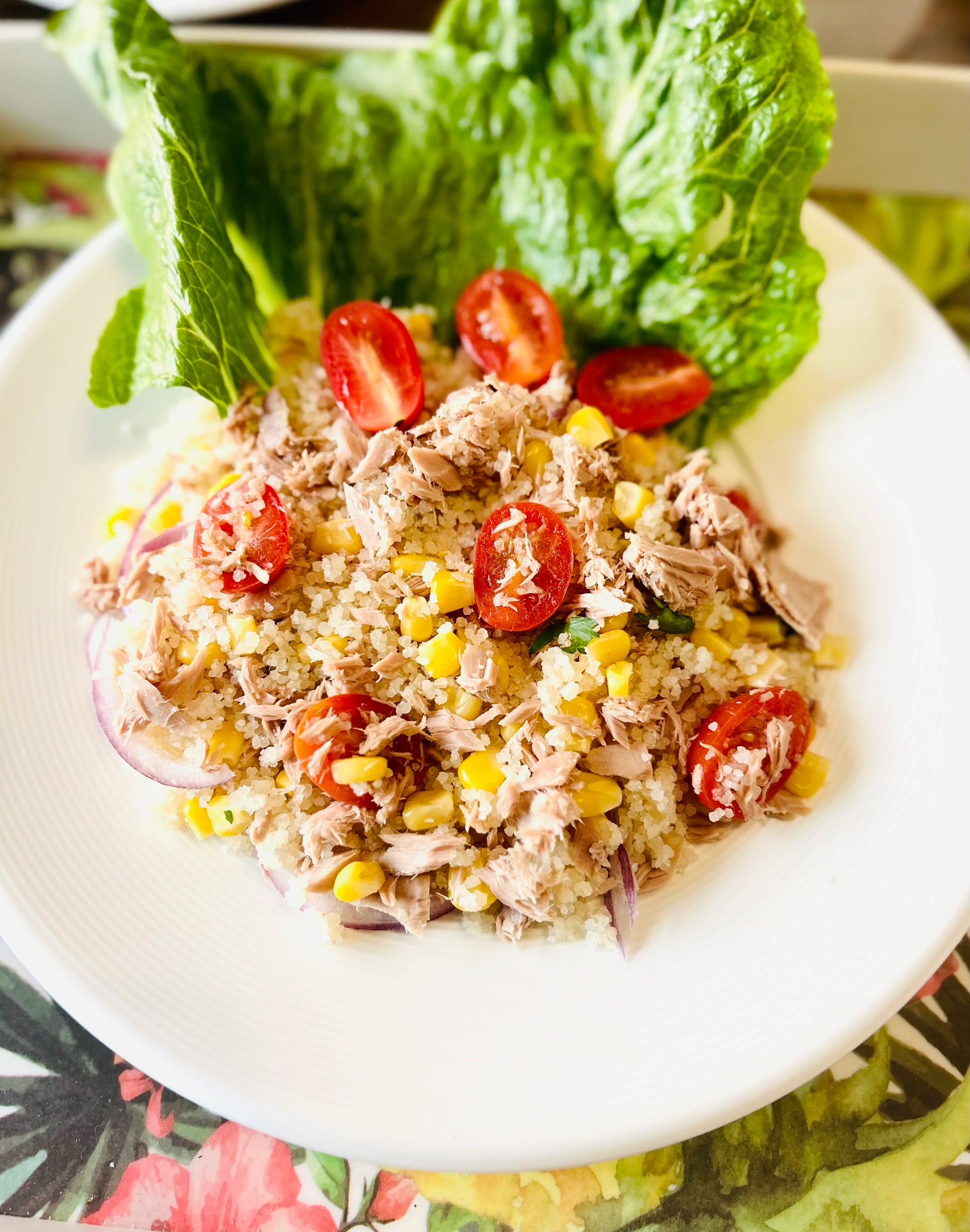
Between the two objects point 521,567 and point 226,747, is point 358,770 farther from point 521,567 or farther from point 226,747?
point 521,567

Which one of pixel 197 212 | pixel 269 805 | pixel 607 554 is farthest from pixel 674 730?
pixel 197 212

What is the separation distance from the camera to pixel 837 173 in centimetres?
329

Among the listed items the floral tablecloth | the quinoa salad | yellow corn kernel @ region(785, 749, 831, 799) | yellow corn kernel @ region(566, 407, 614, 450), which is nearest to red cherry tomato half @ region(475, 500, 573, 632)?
the quinoa salad

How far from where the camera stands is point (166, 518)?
2436mm

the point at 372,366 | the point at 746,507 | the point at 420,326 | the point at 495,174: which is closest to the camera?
the point at 372,366

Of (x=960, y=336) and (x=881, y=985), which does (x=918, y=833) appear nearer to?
(x=881, y=985)

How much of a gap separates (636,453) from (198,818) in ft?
5.02

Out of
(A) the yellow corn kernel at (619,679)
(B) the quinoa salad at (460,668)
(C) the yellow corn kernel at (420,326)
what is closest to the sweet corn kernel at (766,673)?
(B) the quinoa salad at (460,668)

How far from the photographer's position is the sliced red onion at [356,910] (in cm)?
210

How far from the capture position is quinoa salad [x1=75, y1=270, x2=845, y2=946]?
82.6 inches

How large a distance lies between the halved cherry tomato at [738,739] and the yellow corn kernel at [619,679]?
0.24m

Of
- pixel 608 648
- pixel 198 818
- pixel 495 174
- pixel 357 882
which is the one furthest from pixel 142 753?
pixel 495 174

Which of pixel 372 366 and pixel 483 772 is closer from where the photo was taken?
pixel 483 772

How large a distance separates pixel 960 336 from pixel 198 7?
2.88m
